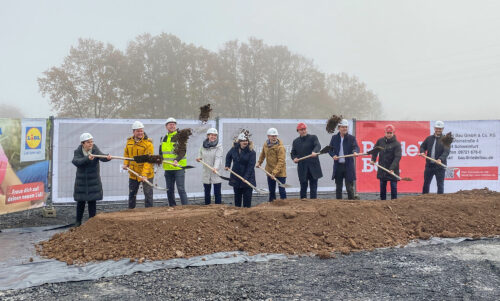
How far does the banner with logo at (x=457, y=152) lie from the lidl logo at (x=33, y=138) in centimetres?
799

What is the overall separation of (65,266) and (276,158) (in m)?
4.78

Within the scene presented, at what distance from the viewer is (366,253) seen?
5.98 metres

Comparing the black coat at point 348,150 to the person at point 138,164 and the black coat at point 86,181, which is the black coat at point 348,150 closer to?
the person at point 138,164

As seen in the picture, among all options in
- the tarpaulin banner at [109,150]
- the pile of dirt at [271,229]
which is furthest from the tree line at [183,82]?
the pile of dirt at [271,229]

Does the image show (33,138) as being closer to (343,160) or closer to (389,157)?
(343,160)

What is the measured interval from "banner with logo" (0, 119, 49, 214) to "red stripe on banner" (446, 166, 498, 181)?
10.5 m

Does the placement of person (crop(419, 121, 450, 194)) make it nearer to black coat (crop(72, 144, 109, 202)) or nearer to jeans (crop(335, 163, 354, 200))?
jeans (crop(335, 163, 354, 200))

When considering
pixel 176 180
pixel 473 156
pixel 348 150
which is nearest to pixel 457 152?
pixel 473 156

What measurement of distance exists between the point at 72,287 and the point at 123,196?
18.0 feet

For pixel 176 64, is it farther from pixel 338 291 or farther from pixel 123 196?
pixel 338 291

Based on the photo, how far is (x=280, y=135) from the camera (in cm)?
1118

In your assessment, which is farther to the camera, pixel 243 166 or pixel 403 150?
Answer: pixel 403 150

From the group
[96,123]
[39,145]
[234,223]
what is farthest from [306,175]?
[39,145]

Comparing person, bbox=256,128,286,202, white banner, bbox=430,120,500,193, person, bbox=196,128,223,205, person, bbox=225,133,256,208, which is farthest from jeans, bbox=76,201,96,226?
white banner, bbox=430,120,500,193
